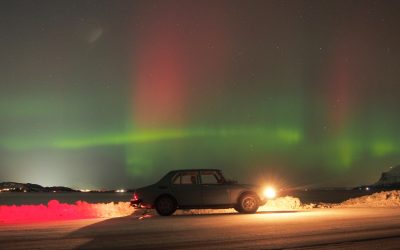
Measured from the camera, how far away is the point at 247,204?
20.0m

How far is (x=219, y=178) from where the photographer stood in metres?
20.4

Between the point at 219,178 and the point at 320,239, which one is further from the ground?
the point at 219,178

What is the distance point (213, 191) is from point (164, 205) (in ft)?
5.88

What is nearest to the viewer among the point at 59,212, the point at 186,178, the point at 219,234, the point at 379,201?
the point at 219,234

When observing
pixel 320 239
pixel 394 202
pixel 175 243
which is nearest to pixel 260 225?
pixel 320 239

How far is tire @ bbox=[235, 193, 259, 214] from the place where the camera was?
20.0 m

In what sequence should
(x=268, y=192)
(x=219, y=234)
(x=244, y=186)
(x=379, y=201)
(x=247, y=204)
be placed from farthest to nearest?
(x=379, y=201)
(x=268, y=192)
(x=244, y=186)
(x=247, y=204)
(x=219, y=234)

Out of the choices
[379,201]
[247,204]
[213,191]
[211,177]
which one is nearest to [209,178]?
[211,177]

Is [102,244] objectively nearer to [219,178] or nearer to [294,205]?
[219,178]

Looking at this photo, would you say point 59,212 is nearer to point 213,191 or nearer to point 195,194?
point 195,194

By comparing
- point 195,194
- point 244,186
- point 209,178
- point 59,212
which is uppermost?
point 209,178

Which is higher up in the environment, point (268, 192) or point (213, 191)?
point (213, 191)

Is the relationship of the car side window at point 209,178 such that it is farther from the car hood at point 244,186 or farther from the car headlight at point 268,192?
the car headlight at point 268,192

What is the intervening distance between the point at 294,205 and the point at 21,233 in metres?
15.2
